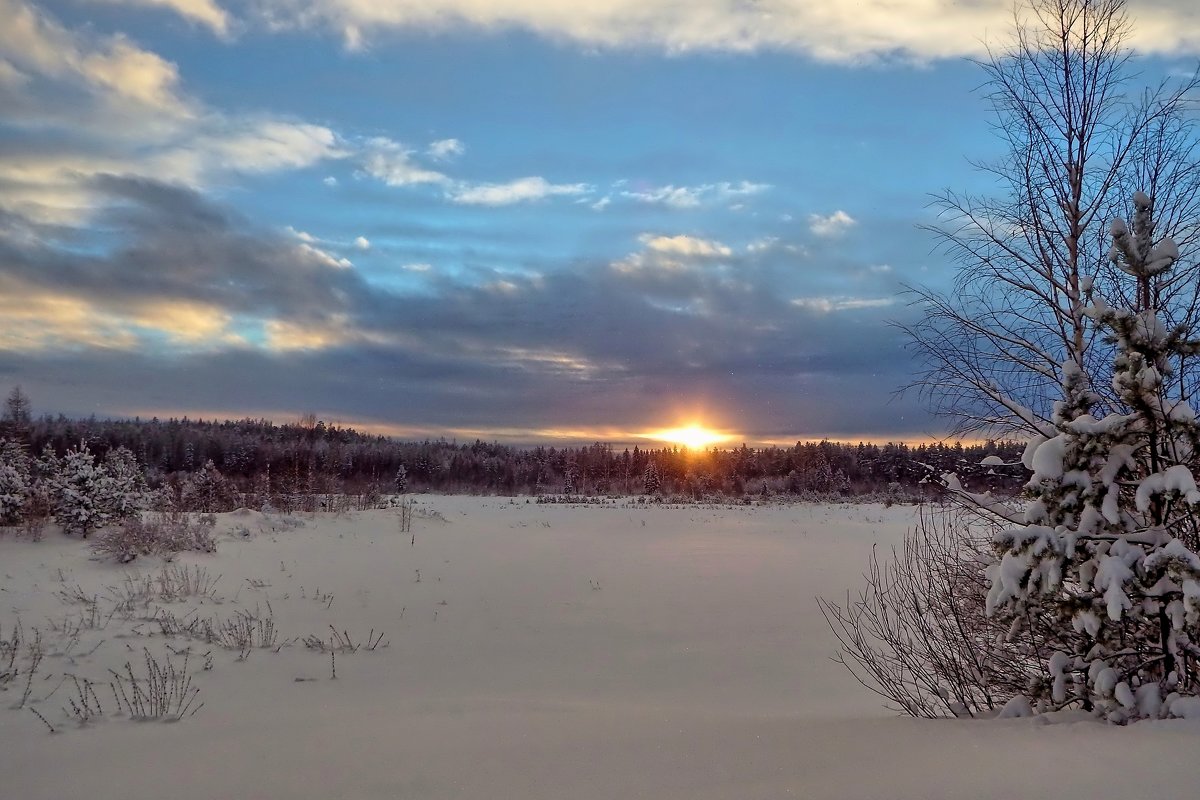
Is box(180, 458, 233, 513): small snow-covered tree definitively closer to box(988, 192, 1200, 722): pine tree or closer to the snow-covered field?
the snow-covered field

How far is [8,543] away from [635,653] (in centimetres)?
1150

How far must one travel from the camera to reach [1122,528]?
4.04 meters

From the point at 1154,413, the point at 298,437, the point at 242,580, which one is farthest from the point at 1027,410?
the point at 298,437

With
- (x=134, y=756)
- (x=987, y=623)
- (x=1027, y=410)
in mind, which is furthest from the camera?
(x=987, y=623)

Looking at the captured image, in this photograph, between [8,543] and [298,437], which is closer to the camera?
[8,543]

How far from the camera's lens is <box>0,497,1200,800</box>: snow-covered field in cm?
390

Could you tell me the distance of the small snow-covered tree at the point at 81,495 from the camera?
1341cm

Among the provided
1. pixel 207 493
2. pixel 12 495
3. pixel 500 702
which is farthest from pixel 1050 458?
pixel 207 493

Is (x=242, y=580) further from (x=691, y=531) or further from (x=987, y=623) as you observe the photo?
(x=691, y=531)

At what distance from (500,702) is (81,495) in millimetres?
11421

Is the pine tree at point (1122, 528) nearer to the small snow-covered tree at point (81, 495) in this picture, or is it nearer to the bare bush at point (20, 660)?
the bare bush at point (20, 660)

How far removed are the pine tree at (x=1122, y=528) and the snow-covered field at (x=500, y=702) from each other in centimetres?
49

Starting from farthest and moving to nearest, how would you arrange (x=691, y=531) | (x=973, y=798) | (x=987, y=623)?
(x=691, y=531)
(x=987, y=623)
(x=973, y=798)

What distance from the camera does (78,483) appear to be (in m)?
13.5
